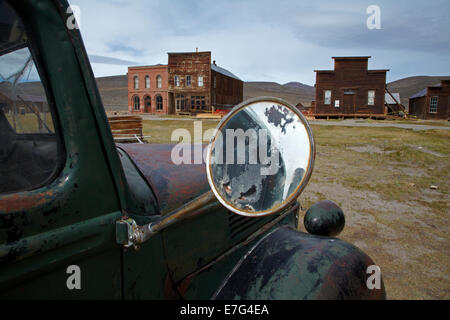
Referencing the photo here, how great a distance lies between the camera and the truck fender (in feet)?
4.38

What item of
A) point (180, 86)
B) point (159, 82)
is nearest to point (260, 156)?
point (180, 86)

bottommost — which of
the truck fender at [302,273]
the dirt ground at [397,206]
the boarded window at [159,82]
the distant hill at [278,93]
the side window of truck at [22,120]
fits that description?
the dirt ground at [397,206]

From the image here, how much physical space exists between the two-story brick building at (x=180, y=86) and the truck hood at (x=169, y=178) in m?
35.7

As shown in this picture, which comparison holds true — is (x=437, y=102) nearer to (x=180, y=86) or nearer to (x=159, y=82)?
(x=180, y=86)

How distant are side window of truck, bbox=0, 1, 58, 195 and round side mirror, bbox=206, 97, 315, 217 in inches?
22.3

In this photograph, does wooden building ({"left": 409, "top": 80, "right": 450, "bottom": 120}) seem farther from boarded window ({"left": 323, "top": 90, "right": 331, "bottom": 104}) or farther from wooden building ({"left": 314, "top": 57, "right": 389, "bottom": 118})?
boarded window ({"left": 323, "top": 90, "right": 331, "bottom": 104})

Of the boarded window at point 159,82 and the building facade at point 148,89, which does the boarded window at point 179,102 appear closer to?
the building facade at point 148,89

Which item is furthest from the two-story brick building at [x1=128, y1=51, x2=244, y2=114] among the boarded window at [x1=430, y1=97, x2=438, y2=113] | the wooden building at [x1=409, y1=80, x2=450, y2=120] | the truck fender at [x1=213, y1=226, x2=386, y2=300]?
the truck fender at [x1=213, y1=226, x2=386, y2=300]

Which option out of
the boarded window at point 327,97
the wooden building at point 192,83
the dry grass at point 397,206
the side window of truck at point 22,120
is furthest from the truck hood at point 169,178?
the wooden building at point 192,83

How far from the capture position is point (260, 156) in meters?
1.26

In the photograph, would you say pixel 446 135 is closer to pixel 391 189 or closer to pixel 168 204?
pixel 391 189

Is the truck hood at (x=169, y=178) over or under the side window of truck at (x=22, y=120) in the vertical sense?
under

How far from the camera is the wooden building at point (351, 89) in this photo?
106ft
